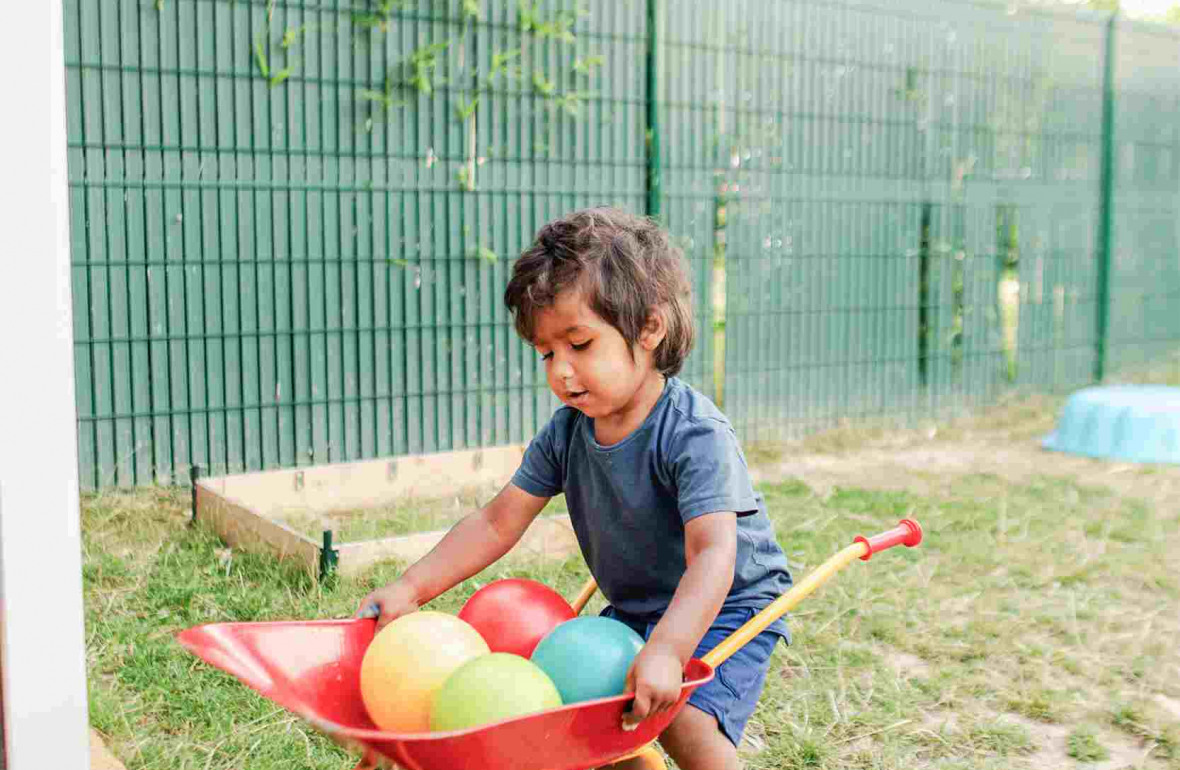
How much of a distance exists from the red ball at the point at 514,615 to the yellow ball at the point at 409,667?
6.4 inches

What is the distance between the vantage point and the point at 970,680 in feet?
11.2

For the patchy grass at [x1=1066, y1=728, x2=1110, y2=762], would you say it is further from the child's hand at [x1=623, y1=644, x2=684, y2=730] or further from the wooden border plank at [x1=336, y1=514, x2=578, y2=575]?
the wooden border plank at [x1=336, y1=514, x2=578, y2=575]

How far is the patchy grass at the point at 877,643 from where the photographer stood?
2.91m

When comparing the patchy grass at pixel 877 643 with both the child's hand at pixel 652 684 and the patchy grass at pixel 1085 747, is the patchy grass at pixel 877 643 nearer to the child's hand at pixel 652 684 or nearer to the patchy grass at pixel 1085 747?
the patchy grass at pixel 1085 747

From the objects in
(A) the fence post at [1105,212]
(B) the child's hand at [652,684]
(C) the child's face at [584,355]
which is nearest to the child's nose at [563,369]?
(C) the child's face at [584,355]

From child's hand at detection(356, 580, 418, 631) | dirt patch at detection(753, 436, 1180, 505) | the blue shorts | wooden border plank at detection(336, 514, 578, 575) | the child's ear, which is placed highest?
the child's ear

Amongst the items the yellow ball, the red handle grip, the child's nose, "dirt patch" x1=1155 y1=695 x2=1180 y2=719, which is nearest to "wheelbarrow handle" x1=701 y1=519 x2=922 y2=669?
the red handle grip

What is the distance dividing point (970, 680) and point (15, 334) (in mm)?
2665

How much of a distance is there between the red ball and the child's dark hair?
483mm

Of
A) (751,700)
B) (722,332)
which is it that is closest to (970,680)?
(751,700)

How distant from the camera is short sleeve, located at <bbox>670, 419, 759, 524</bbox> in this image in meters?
2.20

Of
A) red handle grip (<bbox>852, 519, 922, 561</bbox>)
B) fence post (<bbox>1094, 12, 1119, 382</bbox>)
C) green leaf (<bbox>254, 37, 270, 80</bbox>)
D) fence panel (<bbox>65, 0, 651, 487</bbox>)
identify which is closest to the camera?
red handle grip (<bbox>852, 519, 922, 561</bbox>)

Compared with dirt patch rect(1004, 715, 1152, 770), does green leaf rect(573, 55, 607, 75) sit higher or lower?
higher

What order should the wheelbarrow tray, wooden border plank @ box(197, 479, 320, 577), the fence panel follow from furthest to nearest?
1. the fence panel
2. wooden border plank @ box(197, 479, 320, 577)
3. the wheelbarrow tray
